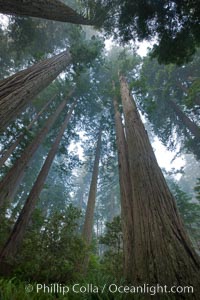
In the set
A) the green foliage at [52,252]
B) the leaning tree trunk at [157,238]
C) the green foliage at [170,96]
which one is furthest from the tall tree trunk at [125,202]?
the green foliage at [170,96]

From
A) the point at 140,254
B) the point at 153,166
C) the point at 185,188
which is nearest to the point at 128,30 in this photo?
the point at 153,166

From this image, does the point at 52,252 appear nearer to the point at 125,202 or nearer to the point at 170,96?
the point at 125,202

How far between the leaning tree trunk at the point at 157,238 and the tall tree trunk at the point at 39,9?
15.5 feet

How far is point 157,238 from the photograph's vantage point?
2559 mm

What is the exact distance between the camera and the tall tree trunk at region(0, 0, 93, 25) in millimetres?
4703

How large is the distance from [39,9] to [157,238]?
6.14 metres

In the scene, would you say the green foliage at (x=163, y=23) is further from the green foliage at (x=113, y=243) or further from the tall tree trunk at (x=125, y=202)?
the green foliage at (x=113, y=243)

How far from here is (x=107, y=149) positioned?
15.0 meters

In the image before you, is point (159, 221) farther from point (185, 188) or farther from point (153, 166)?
point (185, 188)

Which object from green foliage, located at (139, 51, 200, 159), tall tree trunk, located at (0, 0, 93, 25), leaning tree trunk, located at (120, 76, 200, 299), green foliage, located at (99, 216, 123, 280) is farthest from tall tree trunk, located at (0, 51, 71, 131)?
green foliage, located at (139, 51, 200, 159)

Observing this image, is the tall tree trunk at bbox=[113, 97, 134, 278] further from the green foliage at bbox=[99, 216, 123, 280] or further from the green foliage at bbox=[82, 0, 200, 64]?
the green foliage at bbox=[82, 0, 200, 64]

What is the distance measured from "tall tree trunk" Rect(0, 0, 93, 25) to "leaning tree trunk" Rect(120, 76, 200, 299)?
4721 millimetres

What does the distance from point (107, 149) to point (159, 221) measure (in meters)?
12.3

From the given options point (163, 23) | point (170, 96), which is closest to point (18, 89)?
point (163, 23)
